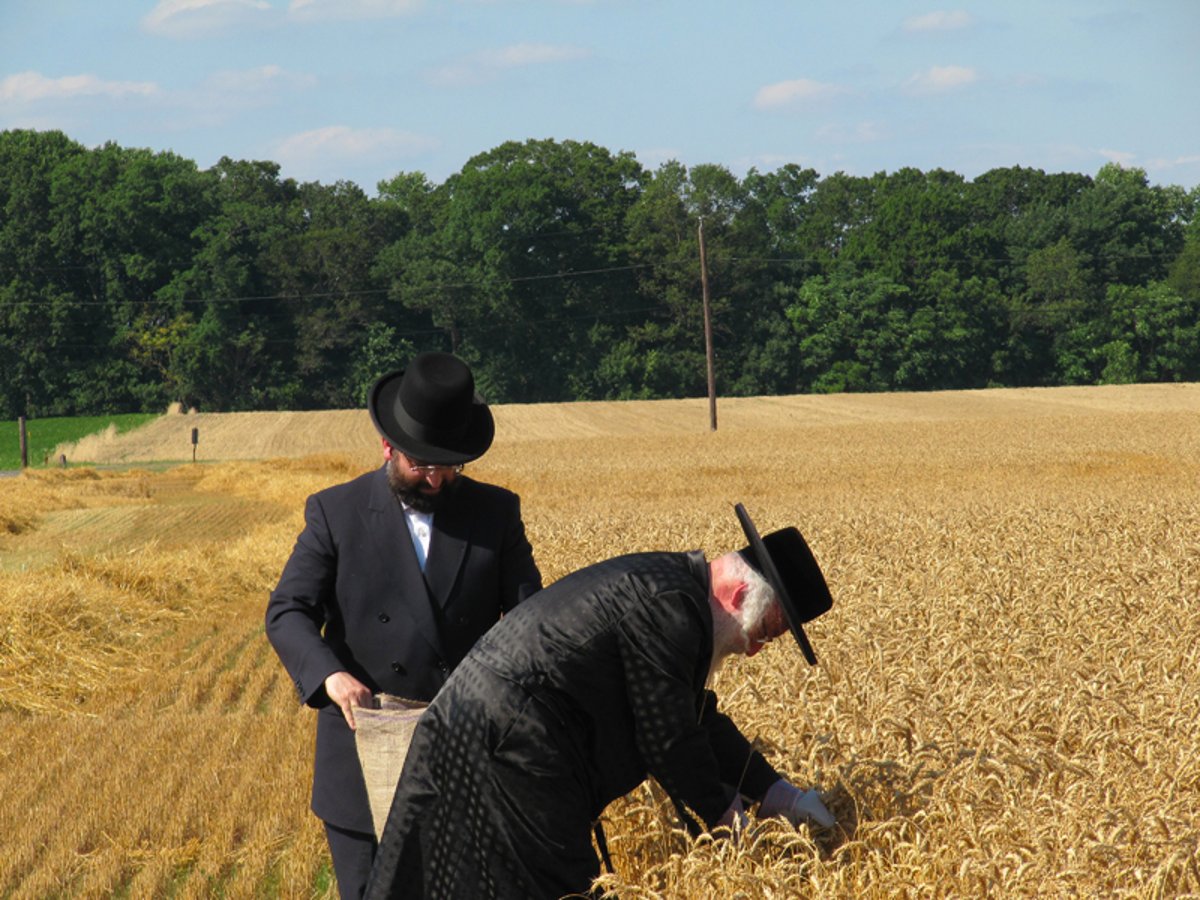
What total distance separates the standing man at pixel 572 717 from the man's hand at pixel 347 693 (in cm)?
34

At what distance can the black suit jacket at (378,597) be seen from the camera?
4.45 m

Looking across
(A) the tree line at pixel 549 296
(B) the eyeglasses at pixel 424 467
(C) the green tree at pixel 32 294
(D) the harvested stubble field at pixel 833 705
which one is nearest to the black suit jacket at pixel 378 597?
(B) the eyeglasses at pixel 424 467

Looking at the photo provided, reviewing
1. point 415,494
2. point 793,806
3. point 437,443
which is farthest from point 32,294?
point 793,806

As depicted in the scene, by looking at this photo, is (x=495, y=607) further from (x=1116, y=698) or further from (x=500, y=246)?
(x=500, y=246)

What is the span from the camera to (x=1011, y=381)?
81500 mm

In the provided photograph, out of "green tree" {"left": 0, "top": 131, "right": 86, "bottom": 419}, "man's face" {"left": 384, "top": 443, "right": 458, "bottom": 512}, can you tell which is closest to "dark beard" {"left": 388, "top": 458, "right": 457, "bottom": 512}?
"man's face" {"left": 384, "top": 443, "right": 458, "bottom": 512}

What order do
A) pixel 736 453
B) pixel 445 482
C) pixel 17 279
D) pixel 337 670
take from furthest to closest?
pixel 17 279 < pixel 736 453 < pixel 445 482 < pixel 337 670

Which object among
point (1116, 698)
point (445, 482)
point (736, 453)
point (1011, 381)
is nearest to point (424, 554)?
point (445, 482)

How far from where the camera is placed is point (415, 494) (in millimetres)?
4508

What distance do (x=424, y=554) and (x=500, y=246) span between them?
82200 millimetres

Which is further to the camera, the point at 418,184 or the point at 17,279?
the point at 418,184

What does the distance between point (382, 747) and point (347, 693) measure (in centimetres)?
21

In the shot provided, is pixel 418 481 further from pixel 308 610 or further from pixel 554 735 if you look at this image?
pixel 554 735

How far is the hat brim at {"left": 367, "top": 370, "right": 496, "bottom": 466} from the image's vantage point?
433 centimetres
